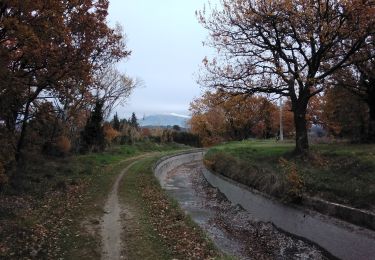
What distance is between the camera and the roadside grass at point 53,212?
11.1 metres

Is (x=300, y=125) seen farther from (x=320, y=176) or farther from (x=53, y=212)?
(x=53, y=212)

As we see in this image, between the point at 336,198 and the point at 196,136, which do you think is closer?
the point at 336,198

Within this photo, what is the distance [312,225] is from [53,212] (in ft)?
28.2

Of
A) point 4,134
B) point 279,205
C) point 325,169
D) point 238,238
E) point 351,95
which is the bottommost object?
point 238,238

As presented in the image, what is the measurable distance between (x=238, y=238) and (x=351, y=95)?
17923mm

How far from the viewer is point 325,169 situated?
18766 mm

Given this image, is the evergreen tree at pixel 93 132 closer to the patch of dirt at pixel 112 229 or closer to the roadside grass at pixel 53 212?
the roadside grass at pixel 53 212

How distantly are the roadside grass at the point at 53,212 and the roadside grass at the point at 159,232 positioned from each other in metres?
1.02

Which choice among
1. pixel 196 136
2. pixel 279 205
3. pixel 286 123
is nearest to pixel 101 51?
pixel 279 205

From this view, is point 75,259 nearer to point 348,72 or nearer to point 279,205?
point 279,205

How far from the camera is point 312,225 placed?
14289 millimetres

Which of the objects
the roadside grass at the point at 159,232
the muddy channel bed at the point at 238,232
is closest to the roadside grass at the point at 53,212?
the roadside grass at the point at 159,232

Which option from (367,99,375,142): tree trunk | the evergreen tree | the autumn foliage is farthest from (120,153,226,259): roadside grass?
the autumn foliage

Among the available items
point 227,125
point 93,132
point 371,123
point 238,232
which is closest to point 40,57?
point 238,232
